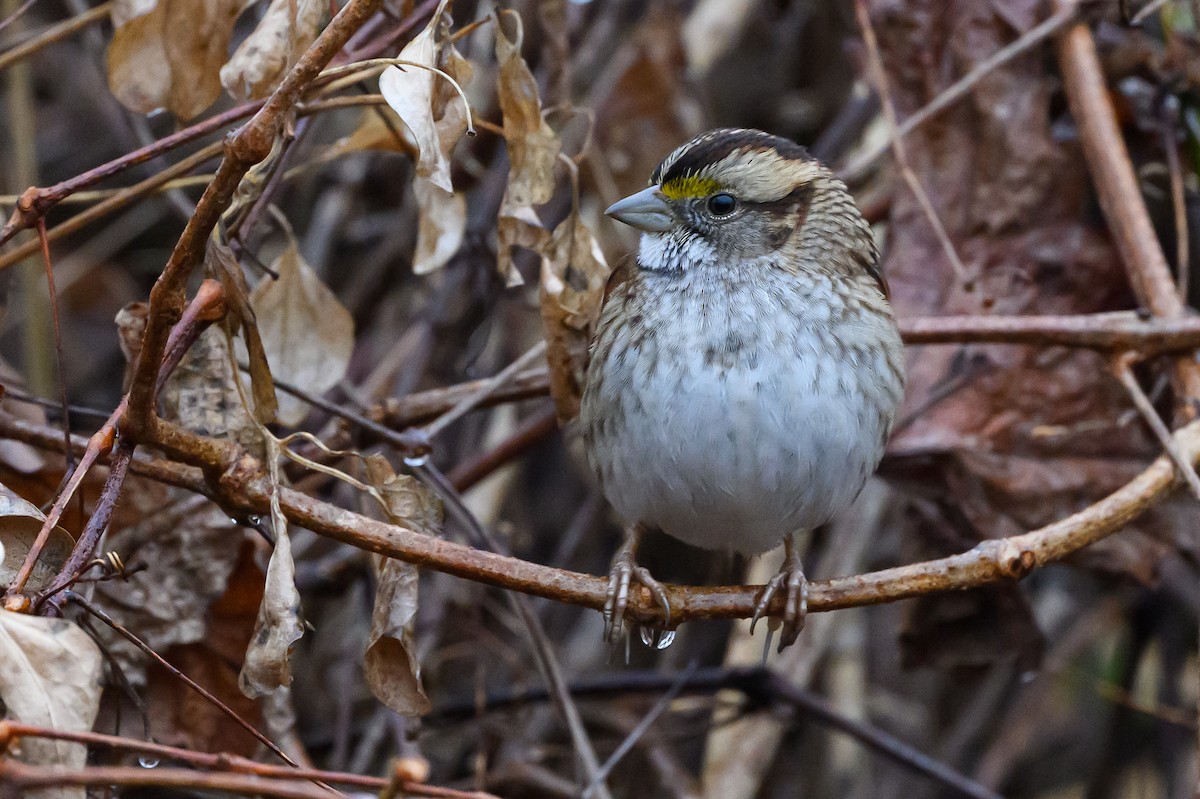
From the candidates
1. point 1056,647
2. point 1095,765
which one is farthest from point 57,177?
point 1095,765

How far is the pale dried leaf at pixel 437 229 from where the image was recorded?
7.37 ft

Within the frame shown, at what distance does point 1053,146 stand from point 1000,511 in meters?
0.84

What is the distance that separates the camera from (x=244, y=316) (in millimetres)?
1782

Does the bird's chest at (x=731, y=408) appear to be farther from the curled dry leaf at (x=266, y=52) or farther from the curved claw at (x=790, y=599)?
the curled dry leaf at (x=266, y=52)

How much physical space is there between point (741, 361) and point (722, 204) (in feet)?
1.21

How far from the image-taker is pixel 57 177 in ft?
13.9

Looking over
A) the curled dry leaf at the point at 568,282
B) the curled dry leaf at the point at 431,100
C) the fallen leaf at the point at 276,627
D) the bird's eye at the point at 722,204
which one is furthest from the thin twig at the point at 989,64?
the fallen leaf at the point at 276,627

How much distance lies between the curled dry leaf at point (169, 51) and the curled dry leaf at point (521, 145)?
434mm

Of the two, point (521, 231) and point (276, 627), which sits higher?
point (521, 231)

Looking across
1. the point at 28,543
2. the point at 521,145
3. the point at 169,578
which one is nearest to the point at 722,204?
the point at 521,145

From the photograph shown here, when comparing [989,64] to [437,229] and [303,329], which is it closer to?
[437,229]

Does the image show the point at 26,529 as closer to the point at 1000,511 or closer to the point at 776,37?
the point at 1000,511

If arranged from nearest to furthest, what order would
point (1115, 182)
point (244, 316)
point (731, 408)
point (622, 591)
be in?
point (244, 316), point (622, 591), point (731, 408), point (1115, 182)

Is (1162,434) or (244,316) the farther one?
(1162,434)
